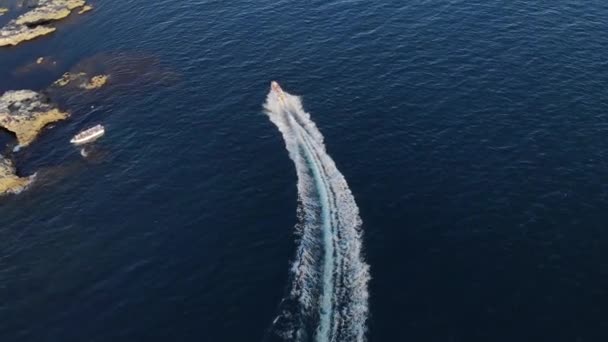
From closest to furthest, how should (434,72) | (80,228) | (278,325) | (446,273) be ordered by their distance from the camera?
(278,325)
(446,273)
(80,228)
(434,72)

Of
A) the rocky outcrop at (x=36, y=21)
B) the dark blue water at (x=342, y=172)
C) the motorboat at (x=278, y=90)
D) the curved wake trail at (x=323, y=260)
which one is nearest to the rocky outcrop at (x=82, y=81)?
the dark blue water at (x=342, y=172)

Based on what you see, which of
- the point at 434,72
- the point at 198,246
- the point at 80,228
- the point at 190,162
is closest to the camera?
the point at 198,246

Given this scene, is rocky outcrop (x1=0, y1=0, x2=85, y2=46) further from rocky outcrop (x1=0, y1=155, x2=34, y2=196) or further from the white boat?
rocky outcrop (x1=0, y1=155, x2=34, y2=196)

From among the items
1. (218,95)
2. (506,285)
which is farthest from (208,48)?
(506,285)

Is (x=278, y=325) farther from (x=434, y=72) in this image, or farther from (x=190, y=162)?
(x=434, y=72)

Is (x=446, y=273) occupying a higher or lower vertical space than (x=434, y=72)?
lower

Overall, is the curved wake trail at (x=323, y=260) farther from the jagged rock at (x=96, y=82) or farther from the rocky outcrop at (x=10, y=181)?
the jagged rock at (x=96, y=82)
